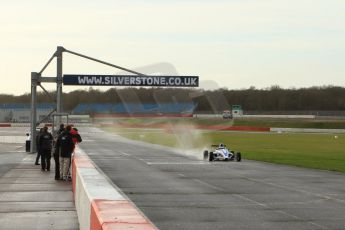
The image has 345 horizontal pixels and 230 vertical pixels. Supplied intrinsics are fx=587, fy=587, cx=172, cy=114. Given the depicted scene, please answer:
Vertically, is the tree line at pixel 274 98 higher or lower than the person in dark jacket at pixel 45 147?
higher

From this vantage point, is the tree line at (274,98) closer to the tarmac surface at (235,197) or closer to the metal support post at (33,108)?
the metal support post at (33,108)

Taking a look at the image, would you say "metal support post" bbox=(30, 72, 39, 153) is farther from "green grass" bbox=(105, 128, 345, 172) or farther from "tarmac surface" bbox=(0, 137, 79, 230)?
"tarmac surface" bbox=(0, 137, 79, 230)

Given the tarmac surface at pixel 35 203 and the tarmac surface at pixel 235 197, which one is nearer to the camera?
the tarmac surface at pixel 35 203

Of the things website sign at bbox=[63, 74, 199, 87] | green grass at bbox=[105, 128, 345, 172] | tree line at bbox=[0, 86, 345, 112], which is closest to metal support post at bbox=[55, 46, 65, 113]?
Answer: website sign at bbox=[63, 74, 199, 87]

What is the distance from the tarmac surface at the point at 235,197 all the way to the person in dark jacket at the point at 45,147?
239 cm

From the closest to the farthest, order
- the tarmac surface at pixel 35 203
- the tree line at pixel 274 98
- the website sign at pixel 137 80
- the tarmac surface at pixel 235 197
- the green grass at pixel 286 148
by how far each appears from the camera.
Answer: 1. the tarmac surface at pixel 35 203
2. the tarmac surface at pixel 235 197
3. the green grass at pixel 286 148
4. the website sign at pixel 137 80
5. the tree line at pixel 274 98

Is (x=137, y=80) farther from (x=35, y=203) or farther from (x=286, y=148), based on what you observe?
(x=35, y=203)

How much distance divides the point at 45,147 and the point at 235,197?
10580 mm

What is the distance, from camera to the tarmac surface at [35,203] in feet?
33.0

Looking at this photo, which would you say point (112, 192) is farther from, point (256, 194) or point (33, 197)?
point (256, 194)

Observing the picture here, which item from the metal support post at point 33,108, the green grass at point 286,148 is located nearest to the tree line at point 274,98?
the green grass at point 286,148

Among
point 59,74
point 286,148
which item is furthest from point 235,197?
point 286,148

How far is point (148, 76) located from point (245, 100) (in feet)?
394

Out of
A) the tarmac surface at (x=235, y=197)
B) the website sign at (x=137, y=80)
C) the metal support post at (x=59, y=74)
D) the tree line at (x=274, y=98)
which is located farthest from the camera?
the tree line at (x=274, y=98)
